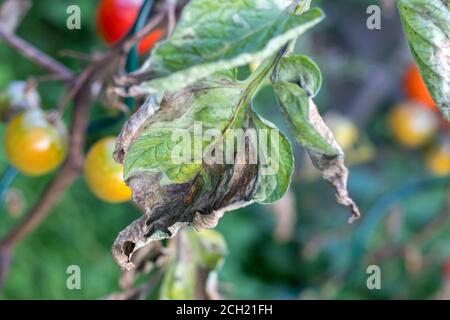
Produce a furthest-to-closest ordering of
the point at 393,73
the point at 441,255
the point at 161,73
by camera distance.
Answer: the point at 393,73, the point at 441,255, the point at 161,73

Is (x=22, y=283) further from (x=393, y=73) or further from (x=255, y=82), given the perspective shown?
(x=393, y=73)

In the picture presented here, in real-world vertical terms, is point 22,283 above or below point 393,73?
below

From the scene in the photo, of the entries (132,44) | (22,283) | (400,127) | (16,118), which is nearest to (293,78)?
(132,44)

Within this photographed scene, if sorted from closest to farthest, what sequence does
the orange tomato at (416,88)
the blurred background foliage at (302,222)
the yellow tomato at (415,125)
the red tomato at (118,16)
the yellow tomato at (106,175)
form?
the yellow tomato at (106,175), the red tomato at (118,16), the blurred background foliage at (302,222), the orange tomato at (416,88), the yellow tomato at (415,125)

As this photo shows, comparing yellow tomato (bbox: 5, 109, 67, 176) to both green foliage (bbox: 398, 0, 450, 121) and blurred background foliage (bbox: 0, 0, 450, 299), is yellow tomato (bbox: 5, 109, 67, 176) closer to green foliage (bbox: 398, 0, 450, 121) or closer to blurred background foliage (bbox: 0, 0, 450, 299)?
green foliage (bbox: 398, 0, 450, 121)

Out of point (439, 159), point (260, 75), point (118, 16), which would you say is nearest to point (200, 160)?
point (260, 75)

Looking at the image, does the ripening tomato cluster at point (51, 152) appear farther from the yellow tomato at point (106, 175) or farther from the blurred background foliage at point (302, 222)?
the blurred background foliage at point (302, 222)

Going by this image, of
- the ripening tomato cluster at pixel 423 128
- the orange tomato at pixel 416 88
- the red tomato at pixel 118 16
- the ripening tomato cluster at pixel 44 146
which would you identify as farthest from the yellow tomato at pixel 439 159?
the ripening tomato cluster at pixel 44 146
